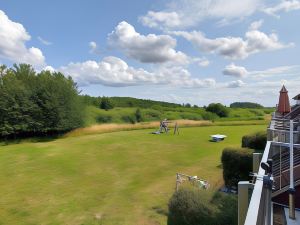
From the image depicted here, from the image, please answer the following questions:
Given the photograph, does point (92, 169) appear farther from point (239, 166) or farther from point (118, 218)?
point (239, 166)

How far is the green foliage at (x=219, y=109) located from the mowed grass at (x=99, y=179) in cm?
2804

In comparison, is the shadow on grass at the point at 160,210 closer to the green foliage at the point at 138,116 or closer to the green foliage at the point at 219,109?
the green foliage at the point at 138,116

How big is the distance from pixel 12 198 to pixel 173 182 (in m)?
7.13

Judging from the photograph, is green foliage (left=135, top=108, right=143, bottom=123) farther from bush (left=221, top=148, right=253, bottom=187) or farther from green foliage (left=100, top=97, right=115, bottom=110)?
bush (left=221, top=148, right=253, bottom=187)

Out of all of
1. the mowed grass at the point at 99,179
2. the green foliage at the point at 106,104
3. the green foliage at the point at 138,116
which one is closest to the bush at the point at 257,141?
the mowed grass at the point at 99,179

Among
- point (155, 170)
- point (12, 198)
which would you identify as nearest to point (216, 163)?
point (155, 170)

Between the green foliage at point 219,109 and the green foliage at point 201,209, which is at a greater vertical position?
the green foliage at point 219,109

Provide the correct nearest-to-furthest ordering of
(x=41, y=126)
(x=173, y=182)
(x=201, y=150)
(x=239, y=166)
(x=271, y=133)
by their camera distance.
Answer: (x=271, y=133) → (x=239, y=166) → (x=173, y=182) → (x=201, y=150) → (x=41, y=126)

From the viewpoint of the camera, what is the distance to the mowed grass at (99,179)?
33.6 feet

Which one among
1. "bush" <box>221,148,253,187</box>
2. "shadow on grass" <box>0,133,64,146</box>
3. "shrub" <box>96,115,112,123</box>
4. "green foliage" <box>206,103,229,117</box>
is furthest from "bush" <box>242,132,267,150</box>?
"green foliage" <box>206,103,229,117</box>

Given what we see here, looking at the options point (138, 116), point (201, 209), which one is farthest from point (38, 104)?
point (201, 209)

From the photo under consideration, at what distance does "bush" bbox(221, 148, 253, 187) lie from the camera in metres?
10.2

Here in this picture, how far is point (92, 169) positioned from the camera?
1708 cm

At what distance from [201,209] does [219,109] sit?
1921 inches
